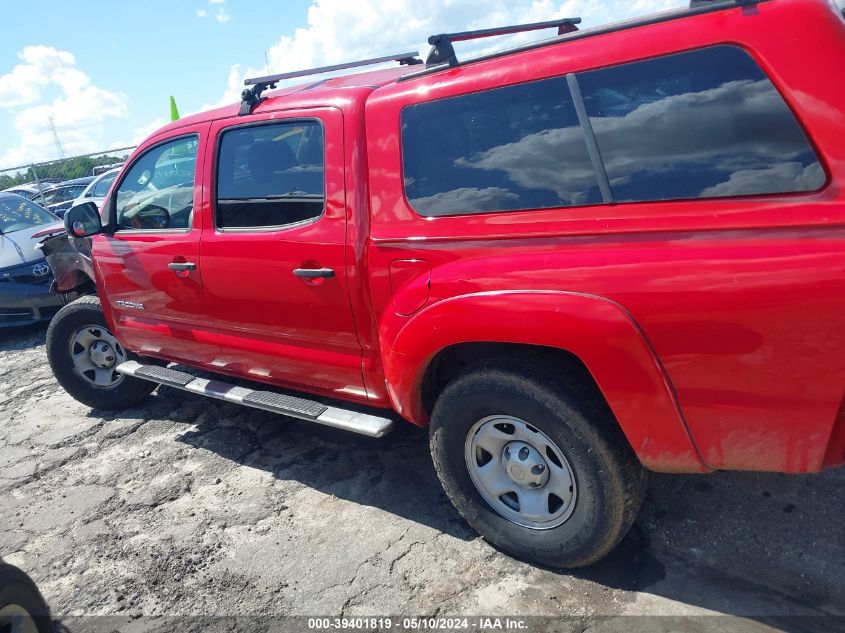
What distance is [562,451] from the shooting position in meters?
2.43

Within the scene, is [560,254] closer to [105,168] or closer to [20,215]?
[20,215]

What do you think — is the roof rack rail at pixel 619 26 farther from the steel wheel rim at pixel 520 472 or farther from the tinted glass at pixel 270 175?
the steel wheel rim at pixel 520 472

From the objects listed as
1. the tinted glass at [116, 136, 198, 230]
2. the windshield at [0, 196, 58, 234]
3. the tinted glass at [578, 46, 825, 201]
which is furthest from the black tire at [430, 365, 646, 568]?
the windshield at [0, 196, 58, 234]

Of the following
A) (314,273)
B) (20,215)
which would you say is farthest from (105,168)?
(314,273)

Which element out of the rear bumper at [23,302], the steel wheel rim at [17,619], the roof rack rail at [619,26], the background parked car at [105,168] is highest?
the background parked car at [105,168]

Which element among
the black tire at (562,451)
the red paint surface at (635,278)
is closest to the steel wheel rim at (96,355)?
the red paint surface at (635,278)

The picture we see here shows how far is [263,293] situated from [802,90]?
97.2 inches

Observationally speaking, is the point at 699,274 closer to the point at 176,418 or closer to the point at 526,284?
the point at 526,284

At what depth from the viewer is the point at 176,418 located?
15.3 feet

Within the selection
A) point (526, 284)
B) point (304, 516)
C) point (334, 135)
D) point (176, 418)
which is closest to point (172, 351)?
point (176, 418)

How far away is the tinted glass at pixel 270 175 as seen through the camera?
308cm

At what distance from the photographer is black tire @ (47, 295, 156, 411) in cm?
477

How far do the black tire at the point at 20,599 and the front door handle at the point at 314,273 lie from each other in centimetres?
161

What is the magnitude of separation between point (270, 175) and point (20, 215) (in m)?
6.96
